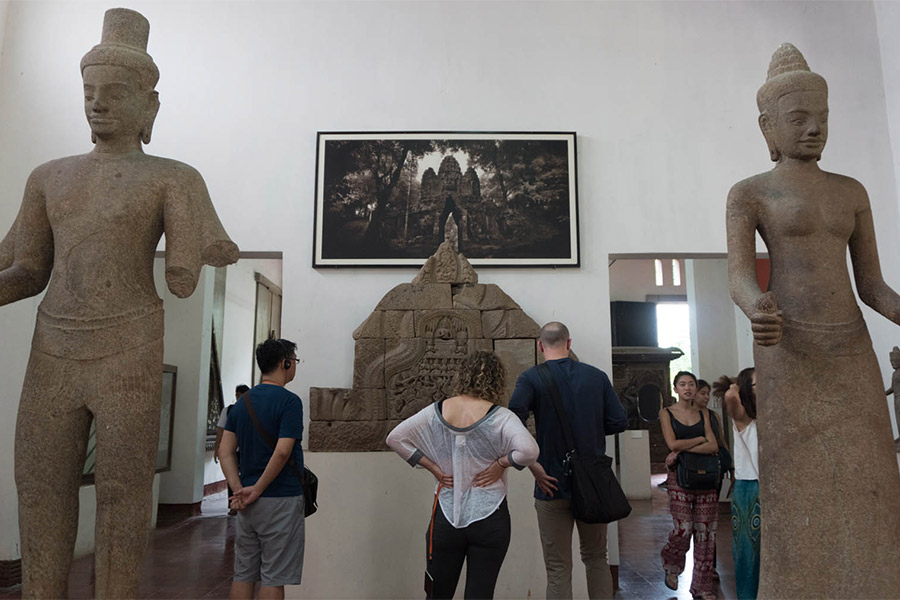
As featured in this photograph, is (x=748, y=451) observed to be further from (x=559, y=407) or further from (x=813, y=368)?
(x=813, y=368)

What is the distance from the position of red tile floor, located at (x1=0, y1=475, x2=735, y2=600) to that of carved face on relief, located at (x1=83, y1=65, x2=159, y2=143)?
12.6 ft

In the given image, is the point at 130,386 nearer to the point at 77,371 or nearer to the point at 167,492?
the point at 77,371

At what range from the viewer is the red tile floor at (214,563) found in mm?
5312

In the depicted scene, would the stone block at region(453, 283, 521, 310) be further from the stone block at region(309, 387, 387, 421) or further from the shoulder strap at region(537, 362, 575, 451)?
the shoulder strap at region(537, 362, 575, 451)

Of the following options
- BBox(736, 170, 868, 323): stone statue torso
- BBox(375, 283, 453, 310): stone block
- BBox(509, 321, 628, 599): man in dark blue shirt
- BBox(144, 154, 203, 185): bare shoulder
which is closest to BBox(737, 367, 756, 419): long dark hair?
BBox(509, 321, 628, 599): man in dark blue shirt

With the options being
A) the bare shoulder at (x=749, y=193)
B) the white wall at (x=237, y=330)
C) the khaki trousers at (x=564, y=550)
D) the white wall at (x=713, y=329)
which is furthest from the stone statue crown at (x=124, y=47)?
the white wall at (x=713, y=329)

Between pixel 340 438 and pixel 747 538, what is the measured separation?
2.84 metres

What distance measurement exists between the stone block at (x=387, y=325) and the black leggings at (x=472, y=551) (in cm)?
252

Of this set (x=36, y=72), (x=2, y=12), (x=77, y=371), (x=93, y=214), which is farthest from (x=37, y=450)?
(x=2, y=12)

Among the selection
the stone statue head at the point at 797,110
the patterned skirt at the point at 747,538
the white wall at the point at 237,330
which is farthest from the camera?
the white wall at the point at 237,330

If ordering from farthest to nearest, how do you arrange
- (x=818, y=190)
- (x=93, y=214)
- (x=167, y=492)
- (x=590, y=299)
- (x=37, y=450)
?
(x=167, y=492)
(x=590, y=299)
(x=818, y=190)
(x=93, y=214)
(x=37, y=450)

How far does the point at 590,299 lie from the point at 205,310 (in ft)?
18.0

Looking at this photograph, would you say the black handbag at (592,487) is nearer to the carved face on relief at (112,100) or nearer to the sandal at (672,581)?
the sandal at (672,581)

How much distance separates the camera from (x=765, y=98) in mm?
2965
